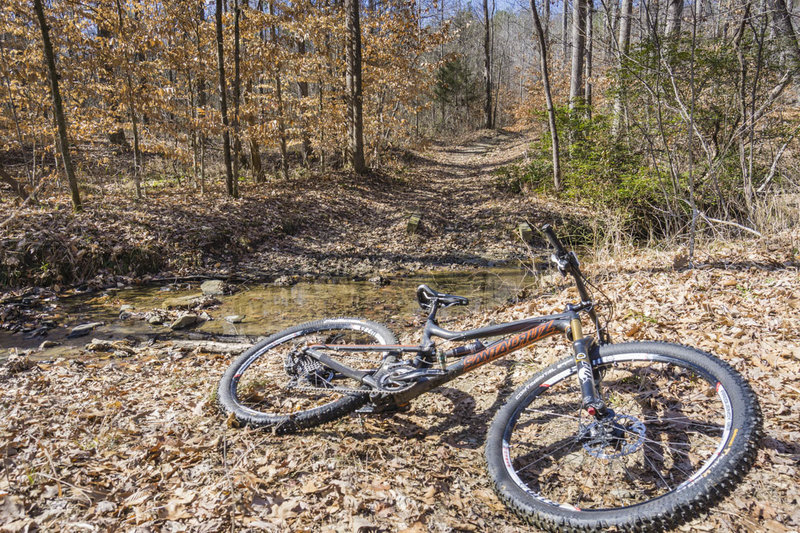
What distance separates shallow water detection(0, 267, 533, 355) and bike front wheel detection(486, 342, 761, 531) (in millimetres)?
3317

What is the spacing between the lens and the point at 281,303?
725 cm

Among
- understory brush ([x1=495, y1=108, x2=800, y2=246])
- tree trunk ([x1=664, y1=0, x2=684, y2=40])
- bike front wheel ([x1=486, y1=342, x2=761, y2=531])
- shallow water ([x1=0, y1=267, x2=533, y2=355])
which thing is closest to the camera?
bike front wheel ([x1=486, y1=342, x2=761, y2=531])

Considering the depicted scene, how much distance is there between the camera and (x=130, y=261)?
27.6ft

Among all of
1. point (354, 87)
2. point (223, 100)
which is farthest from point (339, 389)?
point (354, 87)

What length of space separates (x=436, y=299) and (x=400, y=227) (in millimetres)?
8648

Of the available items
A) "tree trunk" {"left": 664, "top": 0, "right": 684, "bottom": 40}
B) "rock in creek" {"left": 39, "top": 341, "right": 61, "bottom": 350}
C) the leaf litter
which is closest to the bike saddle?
the leaf litter

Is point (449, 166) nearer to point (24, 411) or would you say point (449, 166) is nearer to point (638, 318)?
point (638, 318)

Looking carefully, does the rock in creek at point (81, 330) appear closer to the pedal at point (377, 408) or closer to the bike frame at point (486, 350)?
the bike frame at point (486, 350)

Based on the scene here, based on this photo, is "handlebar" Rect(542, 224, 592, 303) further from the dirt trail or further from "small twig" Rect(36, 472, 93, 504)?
the dirt trail

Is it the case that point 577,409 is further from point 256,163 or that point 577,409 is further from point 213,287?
point 256,163

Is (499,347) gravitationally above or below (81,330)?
above

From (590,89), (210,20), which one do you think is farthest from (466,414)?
(590,89)

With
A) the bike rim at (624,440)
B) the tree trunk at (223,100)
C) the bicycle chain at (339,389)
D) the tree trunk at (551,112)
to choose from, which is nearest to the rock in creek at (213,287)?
the bicycle chain at (339,389)

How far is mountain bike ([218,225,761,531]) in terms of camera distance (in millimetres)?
2055
